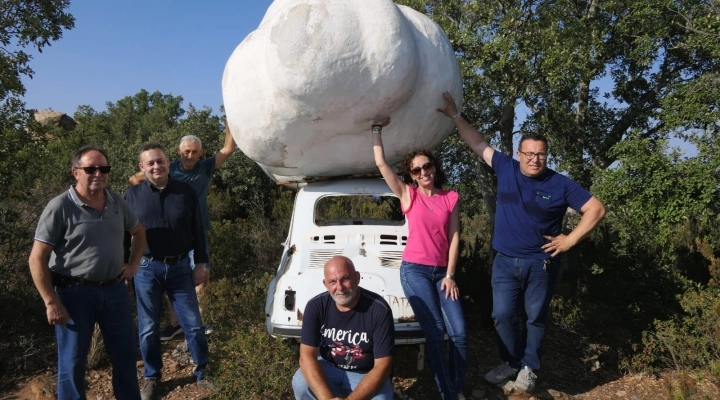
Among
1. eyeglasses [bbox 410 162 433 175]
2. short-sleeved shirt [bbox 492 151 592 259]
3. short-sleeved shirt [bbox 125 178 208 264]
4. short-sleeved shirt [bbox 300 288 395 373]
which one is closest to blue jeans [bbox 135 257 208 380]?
short-sleeved shirt [bbox 125 178 208 264]

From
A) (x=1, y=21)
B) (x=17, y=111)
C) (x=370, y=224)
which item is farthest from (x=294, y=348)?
(x=1, y=21)

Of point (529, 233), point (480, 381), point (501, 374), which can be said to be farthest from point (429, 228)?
point (480, 381)

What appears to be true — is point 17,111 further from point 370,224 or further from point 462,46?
point 462,46

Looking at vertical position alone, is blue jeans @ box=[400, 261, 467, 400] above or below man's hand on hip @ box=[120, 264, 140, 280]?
below

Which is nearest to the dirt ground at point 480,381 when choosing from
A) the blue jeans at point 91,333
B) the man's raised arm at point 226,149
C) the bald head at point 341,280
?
the blue jeans at point 91,333

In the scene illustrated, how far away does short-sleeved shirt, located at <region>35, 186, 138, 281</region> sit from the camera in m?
3.15

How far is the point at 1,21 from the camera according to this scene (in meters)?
6.70

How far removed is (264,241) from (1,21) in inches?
209

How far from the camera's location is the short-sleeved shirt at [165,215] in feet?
13.2

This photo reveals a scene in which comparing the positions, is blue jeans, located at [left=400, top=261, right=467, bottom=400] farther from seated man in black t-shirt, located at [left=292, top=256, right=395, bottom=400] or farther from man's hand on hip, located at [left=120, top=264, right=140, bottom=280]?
man's hand on hip, located at [left=120, top=264, right=140, bottom=280]

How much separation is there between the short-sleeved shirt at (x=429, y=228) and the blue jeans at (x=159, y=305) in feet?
5.96

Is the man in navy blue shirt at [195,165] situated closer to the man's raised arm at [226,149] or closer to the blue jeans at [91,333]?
the man's raised arm at [226,149]

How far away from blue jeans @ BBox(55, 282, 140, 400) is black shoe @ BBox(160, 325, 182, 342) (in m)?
1.82

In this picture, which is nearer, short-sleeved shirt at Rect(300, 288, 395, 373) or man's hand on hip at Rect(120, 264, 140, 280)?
short-sleeved shirt at Rect(300, 288, 395, 373)
